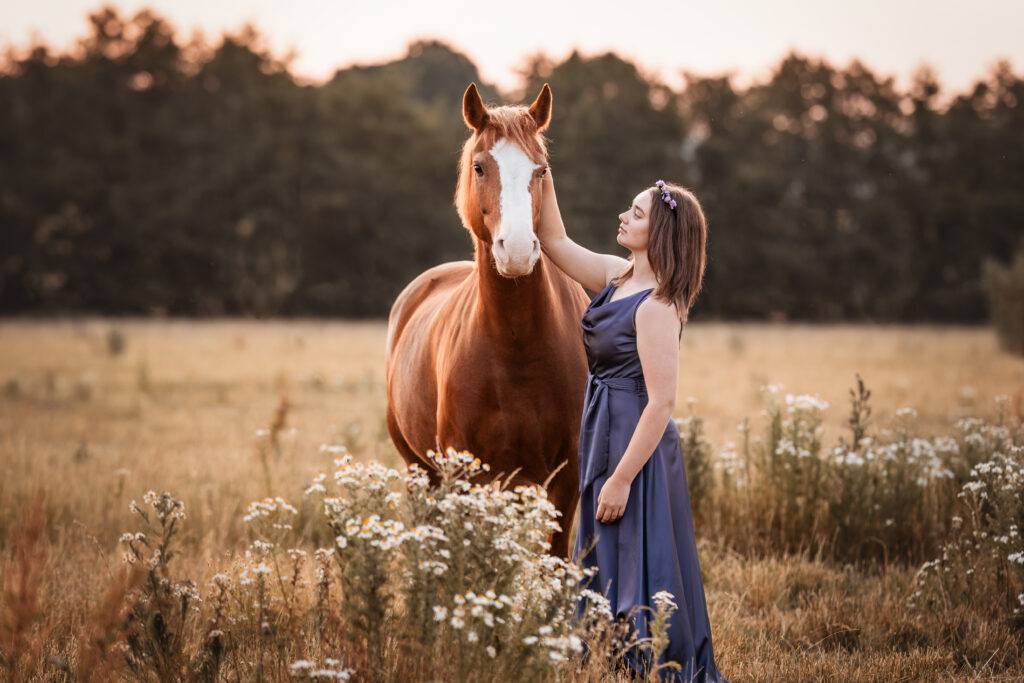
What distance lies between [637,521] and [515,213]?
4.27ft

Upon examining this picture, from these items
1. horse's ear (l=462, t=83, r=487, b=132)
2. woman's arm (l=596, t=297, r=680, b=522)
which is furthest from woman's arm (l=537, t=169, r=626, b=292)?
woman's arm (l=596, t=297, r=680, b=522)

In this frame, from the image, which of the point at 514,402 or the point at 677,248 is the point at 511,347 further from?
the point at 677,248

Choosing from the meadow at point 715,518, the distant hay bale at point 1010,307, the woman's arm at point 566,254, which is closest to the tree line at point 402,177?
the distant hay bale at point 1010,307

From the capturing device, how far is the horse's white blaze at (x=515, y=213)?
304cm

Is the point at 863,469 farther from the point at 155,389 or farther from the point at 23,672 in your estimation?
the point at 155,389

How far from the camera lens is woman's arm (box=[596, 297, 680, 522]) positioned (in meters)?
3.00

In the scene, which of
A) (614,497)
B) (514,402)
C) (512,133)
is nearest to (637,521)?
(614,497)

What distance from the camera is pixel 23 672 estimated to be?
8.66 ft

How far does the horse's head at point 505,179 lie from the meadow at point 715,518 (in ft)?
3.42

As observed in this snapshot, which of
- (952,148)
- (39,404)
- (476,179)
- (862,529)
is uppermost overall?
(952,148)

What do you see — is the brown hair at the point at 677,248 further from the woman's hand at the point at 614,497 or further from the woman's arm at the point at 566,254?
the woman's hand at the point at 614,497

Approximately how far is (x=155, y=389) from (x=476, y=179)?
9.76 metres

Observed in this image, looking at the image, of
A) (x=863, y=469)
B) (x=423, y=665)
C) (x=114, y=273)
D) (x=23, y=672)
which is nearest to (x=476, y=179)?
(x=423, y=665)

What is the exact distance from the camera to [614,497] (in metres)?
3.10
